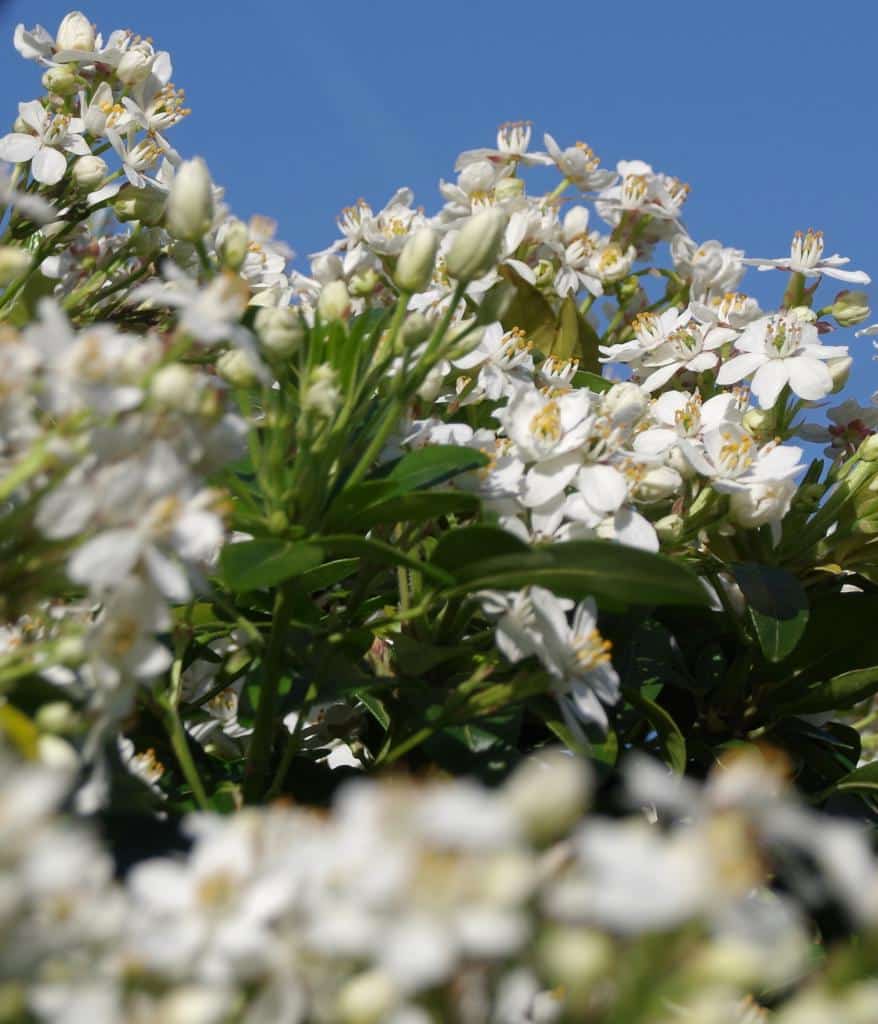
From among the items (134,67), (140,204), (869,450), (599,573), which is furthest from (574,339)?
(599,573)

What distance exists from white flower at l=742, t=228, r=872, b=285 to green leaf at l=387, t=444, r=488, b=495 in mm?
916

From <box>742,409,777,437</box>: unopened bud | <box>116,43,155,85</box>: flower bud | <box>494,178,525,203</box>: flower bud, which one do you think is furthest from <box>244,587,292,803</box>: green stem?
<box>116,43,155,85</box>: flower bud

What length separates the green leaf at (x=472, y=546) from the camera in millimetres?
1072

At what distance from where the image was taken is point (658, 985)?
573 mm

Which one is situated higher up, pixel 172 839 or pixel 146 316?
pixel 146 316

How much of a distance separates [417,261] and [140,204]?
0.77m

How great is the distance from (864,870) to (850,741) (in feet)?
3.38

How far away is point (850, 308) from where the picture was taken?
1926mm

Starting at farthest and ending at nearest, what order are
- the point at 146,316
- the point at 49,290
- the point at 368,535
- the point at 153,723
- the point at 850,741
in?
1. the point at 146,316
2. the point at 49,290
3. the point at 850,741
4. the point at 368,535
5. the point at 153,723

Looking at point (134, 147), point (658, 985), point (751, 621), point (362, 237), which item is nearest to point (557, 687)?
point (751, 621)

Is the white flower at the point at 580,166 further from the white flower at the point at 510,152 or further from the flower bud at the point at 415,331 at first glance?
the flower bud at the point at 415,331

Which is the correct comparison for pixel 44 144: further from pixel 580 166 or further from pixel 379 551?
pixel 379 551

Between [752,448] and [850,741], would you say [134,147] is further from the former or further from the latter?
[850,741]

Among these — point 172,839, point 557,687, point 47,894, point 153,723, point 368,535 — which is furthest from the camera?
point 368,535
